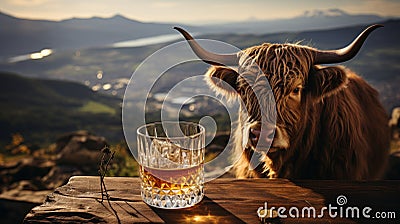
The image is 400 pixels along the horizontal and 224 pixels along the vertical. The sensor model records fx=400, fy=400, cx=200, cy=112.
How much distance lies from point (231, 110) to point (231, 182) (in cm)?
75

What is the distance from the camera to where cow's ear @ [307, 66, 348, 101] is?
1.73 m

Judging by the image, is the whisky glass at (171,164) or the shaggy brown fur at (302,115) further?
the shaggy brown fur at (302,115)

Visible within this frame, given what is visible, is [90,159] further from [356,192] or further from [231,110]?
[356,192]

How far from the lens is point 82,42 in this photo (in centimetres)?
398

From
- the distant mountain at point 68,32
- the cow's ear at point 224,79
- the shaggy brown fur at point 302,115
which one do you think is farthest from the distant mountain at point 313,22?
the cow's ear at point 224,79

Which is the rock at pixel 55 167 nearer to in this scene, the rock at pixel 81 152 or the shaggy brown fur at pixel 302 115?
the rock at pixel 81 152

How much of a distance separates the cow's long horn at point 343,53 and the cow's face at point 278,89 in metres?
0.03

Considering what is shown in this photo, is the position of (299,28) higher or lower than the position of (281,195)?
higher

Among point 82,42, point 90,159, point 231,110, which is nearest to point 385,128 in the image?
point 231,110

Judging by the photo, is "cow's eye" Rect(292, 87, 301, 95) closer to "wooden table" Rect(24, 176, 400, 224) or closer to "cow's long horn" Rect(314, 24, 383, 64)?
"cow's long horn" Rect(314, 24, 383, 64)

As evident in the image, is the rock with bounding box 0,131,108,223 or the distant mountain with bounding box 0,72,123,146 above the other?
the distant mountain with bounding box 0,72,123,146

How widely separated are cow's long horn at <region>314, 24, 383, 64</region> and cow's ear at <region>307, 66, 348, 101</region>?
45 millimetres

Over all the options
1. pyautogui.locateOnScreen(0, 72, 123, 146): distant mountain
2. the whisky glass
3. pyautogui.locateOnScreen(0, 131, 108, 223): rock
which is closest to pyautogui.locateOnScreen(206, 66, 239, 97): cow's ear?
the whisky glass

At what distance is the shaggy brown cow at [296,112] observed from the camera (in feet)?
5.42
